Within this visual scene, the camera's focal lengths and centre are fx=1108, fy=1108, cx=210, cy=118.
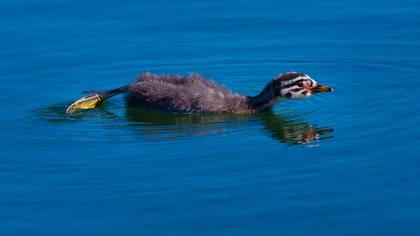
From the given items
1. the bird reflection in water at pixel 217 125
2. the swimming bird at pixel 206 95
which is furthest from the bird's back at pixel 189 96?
the bird reflection in water at pixel 217 125

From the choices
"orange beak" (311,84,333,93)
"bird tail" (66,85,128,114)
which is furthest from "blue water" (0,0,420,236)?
"orange beak" (311,84,333,93)

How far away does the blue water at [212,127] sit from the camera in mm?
11102

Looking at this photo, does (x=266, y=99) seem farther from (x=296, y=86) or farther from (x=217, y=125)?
(x=217, y=125)

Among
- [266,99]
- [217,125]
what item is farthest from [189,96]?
[266,99]

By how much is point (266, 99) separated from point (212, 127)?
44.7 inches

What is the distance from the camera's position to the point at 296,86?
49.6ft

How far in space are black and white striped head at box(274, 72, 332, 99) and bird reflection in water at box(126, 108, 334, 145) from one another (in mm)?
335

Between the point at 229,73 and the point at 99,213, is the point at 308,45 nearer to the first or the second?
the point at 229,73

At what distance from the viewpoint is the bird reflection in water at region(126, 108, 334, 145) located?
1399cm

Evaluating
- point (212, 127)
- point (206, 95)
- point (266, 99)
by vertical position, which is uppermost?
point (206, 95)

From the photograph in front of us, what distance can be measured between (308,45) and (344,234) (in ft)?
26.7

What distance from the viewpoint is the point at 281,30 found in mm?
18859

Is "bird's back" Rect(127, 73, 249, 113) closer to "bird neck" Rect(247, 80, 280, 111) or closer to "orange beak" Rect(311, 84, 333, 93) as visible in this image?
"bird neck" Rect(247, 80, 280, 111)

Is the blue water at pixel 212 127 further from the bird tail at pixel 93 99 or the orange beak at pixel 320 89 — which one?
the orange beak at pixel 320 89
